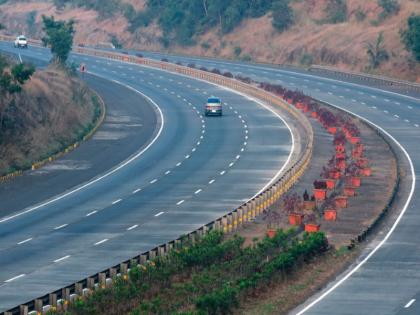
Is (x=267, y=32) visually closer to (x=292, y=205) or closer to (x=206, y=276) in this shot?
(x=292, y=205)

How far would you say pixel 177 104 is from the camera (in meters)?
93.4

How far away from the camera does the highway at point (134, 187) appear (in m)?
37.7

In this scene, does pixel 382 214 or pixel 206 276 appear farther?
pixel 382 214

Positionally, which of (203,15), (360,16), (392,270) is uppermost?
(360,16)

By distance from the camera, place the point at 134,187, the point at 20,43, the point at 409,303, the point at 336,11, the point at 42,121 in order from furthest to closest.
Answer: the point at 336,11 → the point at 20,43 → the point at 42,121 → the point at 134,187 → the point at 409,303

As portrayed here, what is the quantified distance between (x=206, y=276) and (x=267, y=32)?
117m

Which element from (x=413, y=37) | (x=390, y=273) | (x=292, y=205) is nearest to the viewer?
(x=390, y=273)

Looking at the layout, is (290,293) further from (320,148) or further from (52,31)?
→ (52,31)

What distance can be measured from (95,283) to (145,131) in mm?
46083

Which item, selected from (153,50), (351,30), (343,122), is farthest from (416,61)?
(153,50)

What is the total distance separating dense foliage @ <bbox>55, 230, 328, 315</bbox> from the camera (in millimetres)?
27875

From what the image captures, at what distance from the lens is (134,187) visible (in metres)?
54.2

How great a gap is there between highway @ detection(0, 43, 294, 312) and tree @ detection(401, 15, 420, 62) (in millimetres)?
20836


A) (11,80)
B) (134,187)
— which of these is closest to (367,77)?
(11,80)
